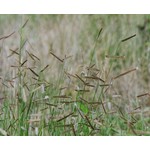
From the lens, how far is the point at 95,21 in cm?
521

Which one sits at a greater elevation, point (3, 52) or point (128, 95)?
point (3, 52)

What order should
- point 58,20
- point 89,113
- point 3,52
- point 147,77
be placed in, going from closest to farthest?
point 89,113
point 3,52
point 147,77
point 58,20

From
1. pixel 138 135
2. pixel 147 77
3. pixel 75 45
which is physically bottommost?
pixel 138 135

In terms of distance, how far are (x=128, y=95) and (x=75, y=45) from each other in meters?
0.98

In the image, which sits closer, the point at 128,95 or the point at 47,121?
the point at 47,121

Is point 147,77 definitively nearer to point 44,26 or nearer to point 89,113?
point 44,26

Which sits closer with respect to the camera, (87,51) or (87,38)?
(87,51)

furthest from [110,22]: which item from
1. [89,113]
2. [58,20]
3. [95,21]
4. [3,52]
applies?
[89,113]

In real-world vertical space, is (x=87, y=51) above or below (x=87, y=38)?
below

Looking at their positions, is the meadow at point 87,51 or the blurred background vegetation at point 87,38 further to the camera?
the blurred background vegetation at point 87,38

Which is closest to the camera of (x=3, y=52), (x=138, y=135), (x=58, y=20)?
(x=138, y=135)

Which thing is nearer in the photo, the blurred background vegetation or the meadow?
the meadow
